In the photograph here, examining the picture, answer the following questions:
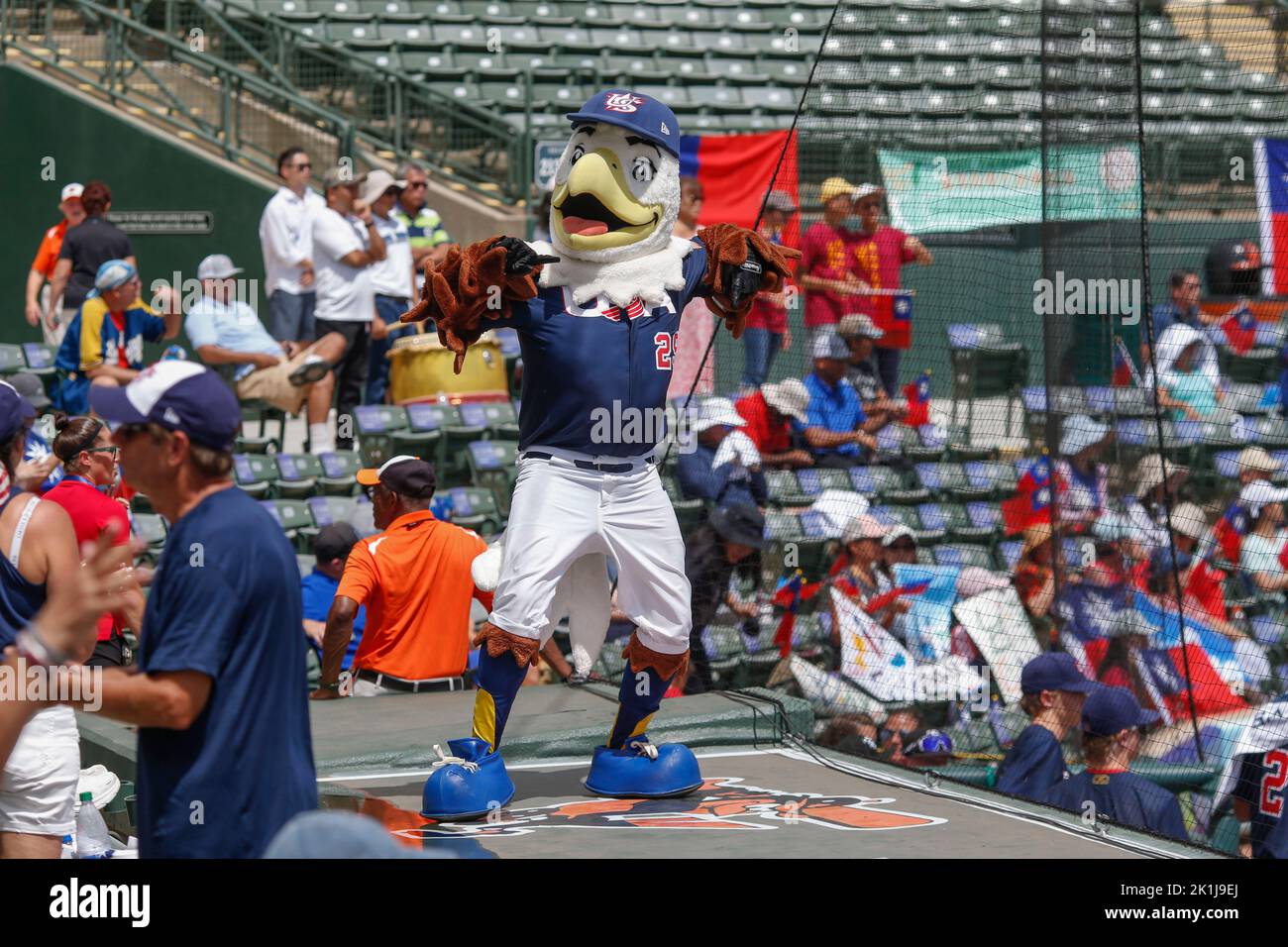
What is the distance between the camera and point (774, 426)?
8102 millimetres

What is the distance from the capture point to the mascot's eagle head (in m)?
5.14

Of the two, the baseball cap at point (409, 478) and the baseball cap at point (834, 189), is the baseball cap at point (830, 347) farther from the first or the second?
the baseball cap at point (409, 478)

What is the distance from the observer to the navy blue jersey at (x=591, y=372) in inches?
201

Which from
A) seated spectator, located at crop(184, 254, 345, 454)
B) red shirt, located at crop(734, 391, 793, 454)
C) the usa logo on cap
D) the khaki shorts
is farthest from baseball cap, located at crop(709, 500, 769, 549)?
the khaki shorts

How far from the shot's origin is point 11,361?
1036 centimetres

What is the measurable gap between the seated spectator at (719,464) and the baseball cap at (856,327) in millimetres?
1102

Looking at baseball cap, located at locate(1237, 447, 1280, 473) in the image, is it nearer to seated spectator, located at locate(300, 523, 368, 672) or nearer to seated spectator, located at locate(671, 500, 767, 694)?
seated spectator, located at locate(671, 500, 767, 694)

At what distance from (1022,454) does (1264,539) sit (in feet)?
4.05

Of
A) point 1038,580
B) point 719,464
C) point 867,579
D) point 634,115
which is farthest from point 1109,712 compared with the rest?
point 634,115

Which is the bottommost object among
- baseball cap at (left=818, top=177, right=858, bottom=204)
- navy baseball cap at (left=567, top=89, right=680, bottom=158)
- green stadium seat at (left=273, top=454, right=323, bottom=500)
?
green stadium seat at (left=273, top=454, right=323, bottom=500)

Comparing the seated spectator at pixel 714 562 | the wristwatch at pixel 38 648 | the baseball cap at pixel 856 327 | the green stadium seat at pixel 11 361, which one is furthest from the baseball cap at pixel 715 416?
the wristwatch at pixel 38 648

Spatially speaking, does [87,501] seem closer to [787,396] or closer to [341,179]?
[787,396]

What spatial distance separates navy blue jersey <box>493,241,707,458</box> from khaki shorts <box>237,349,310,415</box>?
4.76 metres
